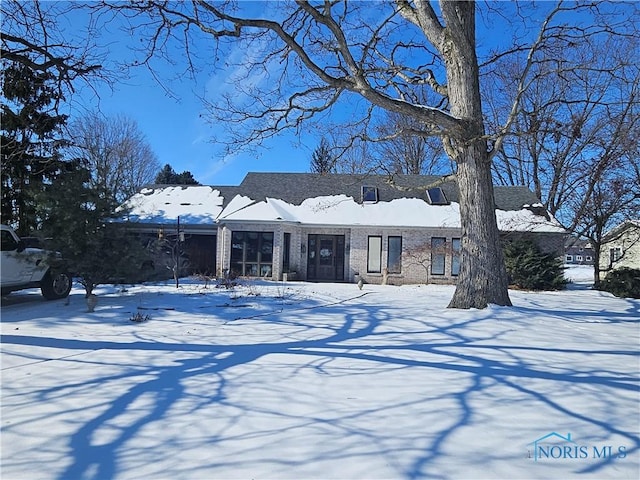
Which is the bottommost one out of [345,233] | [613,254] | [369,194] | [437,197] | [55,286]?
[55,286]

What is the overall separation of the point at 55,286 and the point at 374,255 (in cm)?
1305

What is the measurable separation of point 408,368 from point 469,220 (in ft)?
17.5

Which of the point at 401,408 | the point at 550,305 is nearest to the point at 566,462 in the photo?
the point at 401,408

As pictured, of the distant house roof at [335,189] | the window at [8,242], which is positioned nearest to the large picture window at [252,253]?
the distant house roof at [335,189]

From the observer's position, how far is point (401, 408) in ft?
12.2

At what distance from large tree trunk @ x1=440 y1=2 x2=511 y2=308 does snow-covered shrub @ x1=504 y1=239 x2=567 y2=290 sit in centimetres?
995

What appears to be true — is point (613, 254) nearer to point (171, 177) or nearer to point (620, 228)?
point (620, 228)

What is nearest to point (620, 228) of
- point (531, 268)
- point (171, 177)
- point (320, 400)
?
point (531, 268)

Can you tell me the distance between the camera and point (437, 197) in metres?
21.9

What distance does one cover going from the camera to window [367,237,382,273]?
20.0 metres

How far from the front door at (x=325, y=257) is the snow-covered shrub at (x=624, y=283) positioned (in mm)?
11181

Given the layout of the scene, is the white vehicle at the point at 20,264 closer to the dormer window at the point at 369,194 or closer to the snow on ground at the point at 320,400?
the snow on ground at the point at 320,400

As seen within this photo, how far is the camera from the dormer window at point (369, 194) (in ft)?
71.9

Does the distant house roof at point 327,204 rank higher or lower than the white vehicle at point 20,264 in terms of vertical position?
higher
